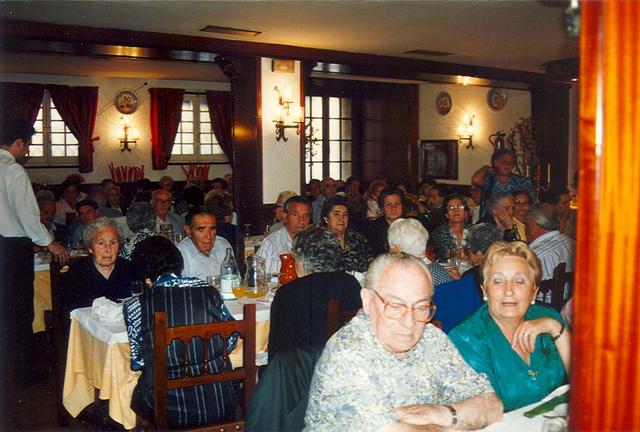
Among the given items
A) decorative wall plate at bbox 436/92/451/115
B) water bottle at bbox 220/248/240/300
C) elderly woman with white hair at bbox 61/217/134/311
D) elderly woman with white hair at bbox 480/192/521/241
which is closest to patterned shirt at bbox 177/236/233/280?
water bottle at bbox 220/248/240/300

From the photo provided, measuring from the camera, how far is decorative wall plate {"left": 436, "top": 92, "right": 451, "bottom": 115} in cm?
1266

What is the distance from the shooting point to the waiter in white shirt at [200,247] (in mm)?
4180

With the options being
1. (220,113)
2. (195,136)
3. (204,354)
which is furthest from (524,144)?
(204,354)

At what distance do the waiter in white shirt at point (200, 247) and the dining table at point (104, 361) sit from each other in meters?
0.70

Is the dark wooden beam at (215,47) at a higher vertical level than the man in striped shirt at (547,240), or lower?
higher

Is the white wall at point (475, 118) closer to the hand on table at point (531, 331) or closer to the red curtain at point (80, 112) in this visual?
the red curtain at point (80, 112)

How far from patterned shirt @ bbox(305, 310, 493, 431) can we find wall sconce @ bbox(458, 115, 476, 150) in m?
11.0

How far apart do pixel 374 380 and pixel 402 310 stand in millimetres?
220

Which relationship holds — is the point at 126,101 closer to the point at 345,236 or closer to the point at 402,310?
the point at 345,236

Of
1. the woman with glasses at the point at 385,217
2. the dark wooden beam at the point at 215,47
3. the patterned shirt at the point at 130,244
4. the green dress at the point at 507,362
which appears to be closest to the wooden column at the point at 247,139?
the dark wooden beam at the point at 215,47

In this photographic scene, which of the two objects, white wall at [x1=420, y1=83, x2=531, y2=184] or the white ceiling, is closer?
the white ceiling

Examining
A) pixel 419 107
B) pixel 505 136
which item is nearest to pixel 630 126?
pixel 505 136

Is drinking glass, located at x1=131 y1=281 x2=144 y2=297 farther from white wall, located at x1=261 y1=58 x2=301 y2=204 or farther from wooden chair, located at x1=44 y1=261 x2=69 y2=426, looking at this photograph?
white wall, located at x1=261 y1=58 x2=301 y2=204

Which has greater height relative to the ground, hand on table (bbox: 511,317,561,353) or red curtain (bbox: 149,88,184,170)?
red curtain (bbox: 149,88,184,170)
